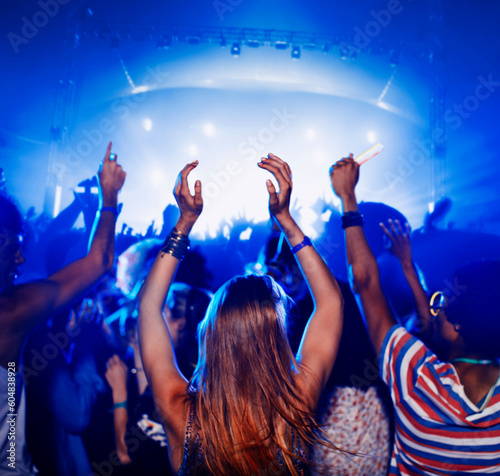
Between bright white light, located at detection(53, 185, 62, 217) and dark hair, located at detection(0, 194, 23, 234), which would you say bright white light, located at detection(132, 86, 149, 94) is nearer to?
bright white light, located at detection(53, 185, 62, 217)

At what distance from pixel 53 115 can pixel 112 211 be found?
1090 mm

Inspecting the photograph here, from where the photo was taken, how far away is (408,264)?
6.25 feet

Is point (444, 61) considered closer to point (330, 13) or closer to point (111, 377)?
point (330, 13)

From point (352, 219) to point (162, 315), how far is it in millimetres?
933

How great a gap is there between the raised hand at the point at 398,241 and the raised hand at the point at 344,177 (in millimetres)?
625

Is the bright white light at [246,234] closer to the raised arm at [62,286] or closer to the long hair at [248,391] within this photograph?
the raised arm at [62,286]

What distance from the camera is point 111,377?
2012 millimetres

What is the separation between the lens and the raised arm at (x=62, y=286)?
1.27 meters

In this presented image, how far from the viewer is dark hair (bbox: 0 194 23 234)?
1438mm

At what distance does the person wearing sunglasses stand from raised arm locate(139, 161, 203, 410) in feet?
2.56

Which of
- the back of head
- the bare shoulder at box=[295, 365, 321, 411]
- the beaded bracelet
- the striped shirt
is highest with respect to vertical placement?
the beaded bracelet

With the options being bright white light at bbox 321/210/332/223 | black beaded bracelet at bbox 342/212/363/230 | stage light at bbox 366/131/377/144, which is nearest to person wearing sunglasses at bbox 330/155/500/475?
black beaded bracelet at bbox 342/212/363/230

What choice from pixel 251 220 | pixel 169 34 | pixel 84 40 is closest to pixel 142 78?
pixel 169 34

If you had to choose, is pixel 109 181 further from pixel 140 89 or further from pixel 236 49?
pixel 236 49
